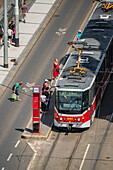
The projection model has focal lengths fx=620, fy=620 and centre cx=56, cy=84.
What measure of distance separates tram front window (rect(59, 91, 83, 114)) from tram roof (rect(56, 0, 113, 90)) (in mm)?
479

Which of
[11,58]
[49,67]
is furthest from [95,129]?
[11,58]

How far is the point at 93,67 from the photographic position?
1746 inches

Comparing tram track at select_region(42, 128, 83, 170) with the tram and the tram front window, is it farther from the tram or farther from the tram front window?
the tram front window

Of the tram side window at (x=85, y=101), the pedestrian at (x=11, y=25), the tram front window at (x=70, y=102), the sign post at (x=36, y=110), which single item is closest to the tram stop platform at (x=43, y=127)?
the sign post at (x=36, y=110)

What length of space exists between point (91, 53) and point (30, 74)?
7.68m

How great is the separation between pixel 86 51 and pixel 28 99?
6.01 metres

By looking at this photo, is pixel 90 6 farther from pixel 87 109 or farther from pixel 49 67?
pixel 87 109

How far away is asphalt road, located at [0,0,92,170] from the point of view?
4075 cm

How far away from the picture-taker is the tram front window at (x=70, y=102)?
4203 centimetres

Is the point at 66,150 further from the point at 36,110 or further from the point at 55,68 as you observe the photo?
the point at 55,68

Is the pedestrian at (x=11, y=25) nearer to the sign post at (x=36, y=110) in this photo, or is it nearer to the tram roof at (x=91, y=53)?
the tram roof at (x=91, y=53)

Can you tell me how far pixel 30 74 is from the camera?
51.4 m

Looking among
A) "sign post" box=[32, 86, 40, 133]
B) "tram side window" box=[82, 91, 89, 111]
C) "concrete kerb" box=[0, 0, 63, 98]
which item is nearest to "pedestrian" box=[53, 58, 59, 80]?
"concrete kerb" box=[0, 0, 63, 98]

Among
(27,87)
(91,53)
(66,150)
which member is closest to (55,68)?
(27,87)
